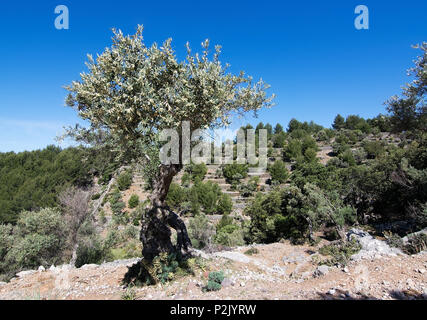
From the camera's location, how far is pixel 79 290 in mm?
6824

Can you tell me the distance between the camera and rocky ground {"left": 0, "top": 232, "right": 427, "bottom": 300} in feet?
17.6

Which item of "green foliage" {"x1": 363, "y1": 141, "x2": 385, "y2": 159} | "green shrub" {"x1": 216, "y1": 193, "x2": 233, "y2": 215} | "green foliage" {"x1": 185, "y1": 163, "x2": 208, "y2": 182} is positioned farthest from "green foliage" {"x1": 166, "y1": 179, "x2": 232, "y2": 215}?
"green foliage" {"x1": 363, "y1": 141, "x2": 385, "y2": 159}

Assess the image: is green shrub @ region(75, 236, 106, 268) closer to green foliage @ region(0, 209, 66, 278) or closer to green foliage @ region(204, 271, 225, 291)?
green foliage @ region(0, 209, 66, 278)

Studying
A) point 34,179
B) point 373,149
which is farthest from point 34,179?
point 373,149

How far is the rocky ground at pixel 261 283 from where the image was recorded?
17.6ft

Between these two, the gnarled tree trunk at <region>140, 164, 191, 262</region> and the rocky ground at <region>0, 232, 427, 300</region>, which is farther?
the gnarled tree trunk at <region>140, 164, 191, 262</region>

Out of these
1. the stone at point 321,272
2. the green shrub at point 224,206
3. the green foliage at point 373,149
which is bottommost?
the green shrub at point 224,206

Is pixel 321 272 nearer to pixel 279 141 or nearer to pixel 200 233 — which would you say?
pixel 200 233

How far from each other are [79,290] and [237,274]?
16.3 ft

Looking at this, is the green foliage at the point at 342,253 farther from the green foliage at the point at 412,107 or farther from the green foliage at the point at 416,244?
the green foliage at the point at 412,107

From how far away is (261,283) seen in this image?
6.99 m

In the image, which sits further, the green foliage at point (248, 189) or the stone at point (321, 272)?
the green foliage at point (248, 189)

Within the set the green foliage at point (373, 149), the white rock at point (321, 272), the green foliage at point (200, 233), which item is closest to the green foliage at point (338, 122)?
the green foliage at point (373, 149)

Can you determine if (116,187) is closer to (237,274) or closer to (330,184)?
(330,184)
